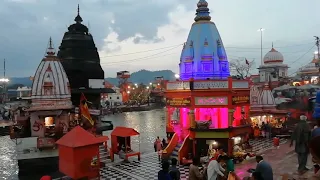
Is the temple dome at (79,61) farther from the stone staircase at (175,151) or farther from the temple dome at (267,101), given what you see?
the temple dome at (267,101)

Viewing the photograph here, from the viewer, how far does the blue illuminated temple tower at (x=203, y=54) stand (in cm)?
2133

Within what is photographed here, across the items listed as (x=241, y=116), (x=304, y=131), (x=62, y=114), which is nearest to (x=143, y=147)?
(x=62, y=114)

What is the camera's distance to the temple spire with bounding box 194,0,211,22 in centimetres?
2230

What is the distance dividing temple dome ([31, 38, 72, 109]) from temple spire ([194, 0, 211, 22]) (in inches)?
470

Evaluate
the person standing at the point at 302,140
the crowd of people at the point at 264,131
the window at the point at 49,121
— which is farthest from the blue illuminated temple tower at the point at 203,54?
the window at the point at 49,121

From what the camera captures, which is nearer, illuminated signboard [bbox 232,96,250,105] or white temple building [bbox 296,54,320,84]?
illuminated signboard [bbox 232,96,250,105]

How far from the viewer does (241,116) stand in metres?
22.4

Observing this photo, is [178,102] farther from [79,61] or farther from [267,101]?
[79,61]

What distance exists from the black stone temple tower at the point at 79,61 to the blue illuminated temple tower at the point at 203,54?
15059 mm

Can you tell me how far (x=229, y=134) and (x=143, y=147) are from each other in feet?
41.0

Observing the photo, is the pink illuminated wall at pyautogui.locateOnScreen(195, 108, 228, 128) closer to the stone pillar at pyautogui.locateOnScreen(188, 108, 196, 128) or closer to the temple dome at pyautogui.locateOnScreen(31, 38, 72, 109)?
the stone pillar at pyautogui.locateOnScreen(188, 108, 196, 128)

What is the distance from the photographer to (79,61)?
34.0m

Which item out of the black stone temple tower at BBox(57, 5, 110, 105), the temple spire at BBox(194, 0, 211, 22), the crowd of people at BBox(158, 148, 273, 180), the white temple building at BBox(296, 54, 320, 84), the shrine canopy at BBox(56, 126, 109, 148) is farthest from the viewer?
the white temple building at BBox(296, 54, 320, 84)

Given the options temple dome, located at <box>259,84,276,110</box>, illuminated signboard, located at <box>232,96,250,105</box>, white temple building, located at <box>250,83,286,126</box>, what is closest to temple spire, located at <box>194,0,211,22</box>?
illuminated signboard, located at <box>232,96,250,105</box>
